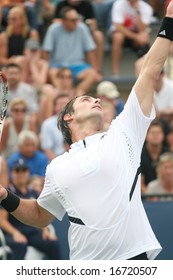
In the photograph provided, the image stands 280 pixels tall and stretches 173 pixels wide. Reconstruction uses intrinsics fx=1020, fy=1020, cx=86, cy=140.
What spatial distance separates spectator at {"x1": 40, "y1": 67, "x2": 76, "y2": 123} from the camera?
1438 cm

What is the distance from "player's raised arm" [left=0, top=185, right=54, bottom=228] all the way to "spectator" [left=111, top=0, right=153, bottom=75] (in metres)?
8.98

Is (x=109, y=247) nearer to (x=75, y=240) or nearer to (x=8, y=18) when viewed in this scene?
(x=75, y=240)

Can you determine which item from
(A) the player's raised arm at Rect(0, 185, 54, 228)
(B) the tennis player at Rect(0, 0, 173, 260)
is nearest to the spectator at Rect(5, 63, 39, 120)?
(A) the player's raised arm at Rect(0, 185, 54, 228)

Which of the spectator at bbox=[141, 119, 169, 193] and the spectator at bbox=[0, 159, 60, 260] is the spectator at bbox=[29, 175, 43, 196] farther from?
the spectator at bbox=[141, 119, 169, 193]

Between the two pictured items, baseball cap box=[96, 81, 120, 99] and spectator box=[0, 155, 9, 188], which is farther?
baseball cap box=[96, 81, 120, 99]

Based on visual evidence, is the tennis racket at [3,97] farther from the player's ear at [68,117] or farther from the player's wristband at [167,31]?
the player's wristband at [167,31]

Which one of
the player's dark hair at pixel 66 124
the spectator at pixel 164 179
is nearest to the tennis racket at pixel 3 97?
the player's dark hair at pixel 66 124

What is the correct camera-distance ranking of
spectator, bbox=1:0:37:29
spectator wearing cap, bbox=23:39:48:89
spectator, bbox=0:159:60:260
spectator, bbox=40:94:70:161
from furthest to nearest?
spectator, bbox=1:0:37:29 → spectator wearing cap, bbox=23:39:48:89 → spectator, bbox=40:94:70:161 → spectator, bbox=0:159:60:260

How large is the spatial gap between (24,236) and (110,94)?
3.27 m

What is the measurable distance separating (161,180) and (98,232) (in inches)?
220

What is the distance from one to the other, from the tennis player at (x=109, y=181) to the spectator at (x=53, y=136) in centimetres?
659

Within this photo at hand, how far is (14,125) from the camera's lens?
46.2ft

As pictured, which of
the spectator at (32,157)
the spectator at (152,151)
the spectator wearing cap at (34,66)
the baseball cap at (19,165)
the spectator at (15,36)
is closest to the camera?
the baseball cap at (19,165)

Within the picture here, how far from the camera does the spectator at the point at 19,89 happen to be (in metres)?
14.7
